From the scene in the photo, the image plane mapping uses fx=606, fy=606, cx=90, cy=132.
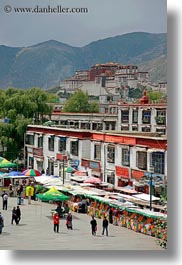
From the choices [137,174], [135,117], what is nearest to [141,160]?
[137,174]

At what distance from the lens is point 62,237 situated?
13414 millimetres

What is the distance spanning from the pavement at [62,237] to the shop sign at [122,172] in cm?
293

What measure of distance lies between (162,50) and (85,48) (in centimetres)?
229

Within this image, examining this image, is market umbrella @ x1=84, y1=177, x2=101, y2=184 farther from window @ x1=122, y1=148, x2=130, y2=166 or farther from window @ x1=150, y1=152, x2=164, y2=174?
window @ x1=150, y1=152, x2=164, y2=174

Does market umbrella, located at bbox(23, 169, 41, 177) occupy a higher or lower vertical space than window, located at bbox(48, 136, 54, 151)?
lower

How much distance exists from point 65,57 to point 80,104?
452cm

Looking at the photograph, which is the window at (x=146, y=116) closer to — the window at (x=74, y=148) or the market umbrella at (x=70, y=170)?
the window at (x=74, y=148)

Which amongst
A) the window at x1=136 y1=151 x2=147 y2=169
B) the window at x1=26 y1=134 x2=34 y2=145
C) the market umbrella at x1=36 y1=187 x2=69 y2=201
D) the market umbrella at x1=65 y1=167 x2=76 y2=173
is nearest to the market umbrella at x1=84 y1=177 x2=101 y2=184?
the market umbrella at x1=65 y1=167 x2=76 y2=173

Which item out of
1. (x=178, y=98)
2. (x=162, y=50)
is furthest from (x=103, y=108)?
(x=178, y=98)

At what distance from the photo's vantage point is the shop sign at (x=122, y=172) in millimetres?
18005

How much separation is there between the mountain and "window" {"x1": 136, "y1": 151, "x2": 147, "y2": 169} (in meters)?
2.24

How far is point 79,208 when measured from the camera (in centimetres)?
1633

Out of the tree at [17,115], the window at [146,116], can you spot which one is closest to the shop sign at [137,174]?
the tree at [17,115]

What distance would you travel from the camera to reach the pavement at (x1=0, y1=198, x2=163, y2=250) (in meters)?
12.6
